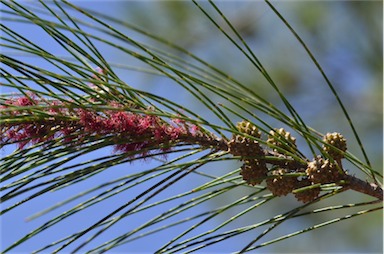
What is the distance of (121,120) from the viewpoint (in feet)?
1.88

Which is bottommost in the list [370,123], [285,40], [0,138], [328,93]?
[0,138]

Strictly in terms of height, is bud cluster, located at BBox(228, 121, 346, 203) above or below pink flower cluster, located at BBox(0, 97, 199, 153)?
below

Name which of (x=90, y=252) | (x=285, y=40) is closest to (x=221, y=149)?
(x=90, y=252)

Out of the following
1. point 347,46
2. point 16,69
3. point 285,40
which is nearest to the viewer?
point 16,69

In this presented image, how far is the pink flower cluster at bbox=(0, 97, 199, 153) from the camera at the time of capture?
57 centimetres

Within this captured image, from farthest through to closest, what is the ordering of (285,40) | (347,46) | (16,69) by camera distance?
(285,40), (347,46), (16,69)

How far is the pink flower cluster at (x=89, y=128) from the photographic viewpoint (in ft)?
1.86

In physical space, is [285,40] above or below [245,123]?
above

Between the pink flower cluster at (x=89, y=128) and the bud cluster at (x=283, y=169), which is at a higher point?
the pink flower cluster at (x=89, y=128)

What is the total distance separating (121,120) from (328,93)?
216cm

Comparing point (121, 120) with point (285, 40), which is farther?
point (285, 40)

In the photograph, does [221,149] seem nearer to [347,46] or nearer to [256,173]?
[256,173]

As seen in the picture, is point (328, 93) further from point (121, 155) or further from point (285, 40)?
point (121, 155)

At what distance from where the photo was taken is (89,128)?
0.57m
